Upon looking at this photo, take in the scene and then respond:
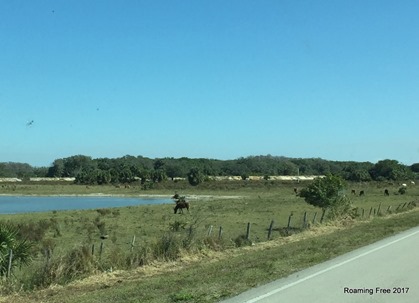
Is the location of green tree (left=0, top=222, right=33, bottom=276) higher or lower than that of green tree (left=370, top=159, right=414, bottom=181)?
lower

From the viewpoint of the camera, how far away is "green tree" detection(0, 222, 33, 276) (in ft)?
50.8

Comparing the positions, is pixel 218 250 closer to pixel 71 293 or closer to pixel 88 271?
pixel 88 271

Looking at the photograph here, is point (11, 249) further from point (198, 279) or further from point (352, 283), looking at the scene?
point (352, 283)

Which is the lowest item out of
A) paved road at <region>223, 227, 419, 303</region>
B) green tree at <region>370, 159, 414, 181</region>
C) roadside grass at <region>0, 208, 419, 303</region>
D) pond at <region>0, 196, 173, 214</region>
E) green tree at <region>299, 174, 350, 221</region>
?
pond at <region>0, 196, 173, 214</region>

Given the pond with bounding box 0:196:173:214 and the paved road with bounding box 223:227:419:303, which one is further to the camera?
the pond with bounding box 0:196:173:214

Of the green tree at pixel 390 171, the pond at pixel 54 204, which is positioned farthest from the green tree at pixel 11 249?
the green tree at pixel 390 171

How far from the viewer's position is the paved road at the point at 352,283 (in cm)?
1053

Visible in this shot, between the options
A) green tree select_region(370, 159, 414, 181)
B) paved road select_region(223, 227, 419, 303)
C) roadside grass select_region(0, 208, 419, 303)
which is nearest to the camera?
paved road select_region(223, 227, 419, 303)

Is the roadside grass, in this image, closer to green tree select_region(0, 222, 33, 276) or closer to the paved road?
the paved road

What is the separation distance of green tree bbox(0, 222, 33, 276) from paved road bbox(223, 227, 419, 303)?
7322mm

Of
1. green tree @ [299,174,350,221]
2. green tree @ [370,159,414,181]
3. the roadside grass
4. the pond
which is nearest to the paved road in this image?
the roadside grass

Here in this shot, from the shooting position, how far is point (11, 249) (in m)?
15.5

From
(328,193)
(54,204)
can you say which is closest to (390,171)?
(54,204)

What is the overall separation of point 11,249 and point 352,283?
29.0ft
